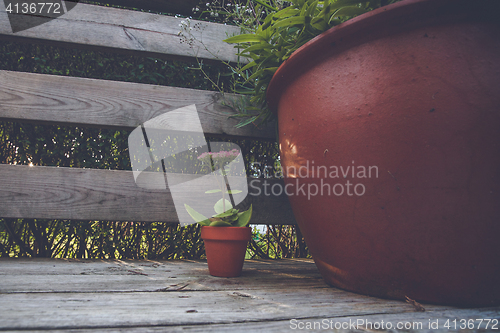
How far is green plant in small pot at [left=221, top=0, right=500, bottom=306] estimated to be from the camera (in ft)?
1.82

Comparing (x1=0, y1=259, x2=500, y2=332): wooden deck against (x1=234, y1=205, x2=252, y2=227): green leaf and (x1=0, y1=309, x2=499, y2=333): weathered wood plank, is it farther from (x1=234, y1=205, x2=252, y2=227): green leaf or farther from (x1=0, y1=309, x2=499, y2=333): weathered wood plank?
(x1=234, y1=205, x2=252, y2=227): green leaf

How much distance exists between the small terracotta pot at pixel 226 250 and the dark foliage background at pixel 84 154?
1.91 feet

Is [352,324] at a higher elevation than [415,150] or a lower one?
lower

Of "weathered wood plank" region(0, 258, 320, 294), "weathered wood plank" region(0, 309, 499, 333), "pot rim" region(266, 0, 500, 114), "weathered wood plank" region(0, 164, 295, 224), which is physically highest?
"pot rim" region(266, 0, 500, 114)

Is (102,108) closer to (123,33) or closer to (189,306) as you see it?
(123,33)

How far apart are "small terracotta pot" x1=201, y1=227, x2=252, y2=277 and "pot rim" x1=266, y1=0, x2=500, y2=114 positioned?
532mm

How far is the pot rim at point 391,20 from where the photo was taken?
58 cm

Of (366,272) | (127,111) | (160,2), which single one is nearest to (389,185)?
(366,272)

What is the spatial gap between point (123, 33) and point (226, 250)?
1117mm

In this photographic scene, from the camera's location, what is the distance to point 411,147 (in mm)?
582

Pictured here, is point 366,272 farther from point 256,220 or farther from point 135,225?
point 135,225

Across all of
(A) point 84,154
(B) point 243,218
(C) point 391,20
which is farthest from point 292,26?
(A) point 84,154

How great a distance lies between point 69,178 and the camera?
46.1 inches

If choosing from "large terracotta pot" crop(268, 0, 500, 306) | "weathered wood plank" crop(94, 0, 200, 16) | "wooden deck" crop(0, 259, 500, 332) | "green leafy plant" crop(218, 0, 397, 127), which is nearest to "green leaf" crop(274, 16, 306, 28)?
"green leafy plant" crop(218, 0, 397, 127)
